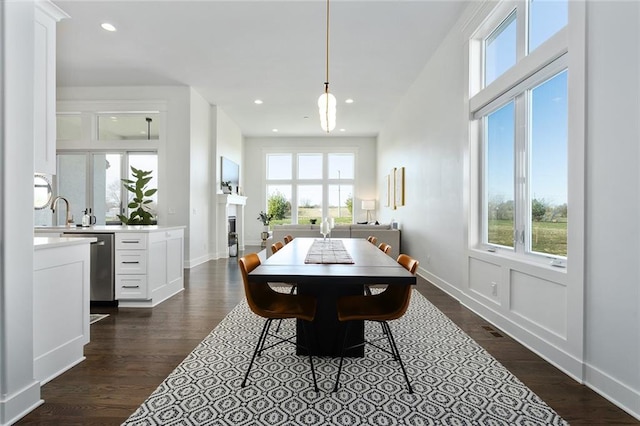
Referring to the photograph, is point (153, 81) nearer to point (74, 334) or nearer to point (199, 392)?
point (74, 334)

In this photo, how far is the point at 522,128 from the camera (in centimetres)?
302

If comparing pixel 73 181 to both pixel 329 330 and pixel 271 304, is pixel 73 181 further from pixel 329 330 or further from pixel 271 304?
pixel 329 330

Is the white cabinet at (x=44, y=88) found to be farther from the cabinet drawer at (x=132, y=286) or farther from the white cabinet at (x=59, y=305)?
the cabinet drawer at (x=132, y=286)

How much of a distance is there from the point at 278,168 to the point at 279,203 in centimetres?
109

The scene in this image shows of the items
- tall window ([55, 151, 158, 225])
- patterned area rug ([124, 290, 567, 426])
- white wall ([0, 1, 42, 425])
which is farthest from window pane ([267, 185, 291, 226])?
white wall ([0, 1, 42, 425])

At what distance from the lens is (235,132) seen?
365 inches

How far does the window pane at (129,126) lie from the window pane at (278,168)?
4.60 meters

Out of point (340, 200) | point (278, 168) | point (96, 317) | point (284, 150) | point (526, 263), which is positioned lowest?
point (96, 317)

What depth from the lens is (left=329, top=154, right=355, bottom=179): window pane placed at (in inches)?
426

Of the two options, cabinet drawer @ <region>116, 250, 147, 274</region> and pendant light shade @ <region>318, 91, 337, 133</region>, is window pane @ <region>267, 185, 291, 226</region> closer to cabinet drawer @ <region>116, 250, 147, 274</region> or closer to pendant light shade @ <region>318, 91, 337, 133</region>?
cabinet drawer @ <region>116, 250, 147, 274</region>

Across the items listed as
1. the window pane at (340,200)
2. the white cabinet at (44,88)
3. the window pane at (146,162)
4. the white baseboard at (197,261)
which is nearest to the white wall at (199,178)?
the white baseboard at (197,261)

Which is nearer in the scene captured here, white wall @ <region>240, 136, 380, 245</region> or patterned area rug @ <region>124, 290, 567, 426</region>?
patterned area rug @ <region>124, 290, 567, 426</region>

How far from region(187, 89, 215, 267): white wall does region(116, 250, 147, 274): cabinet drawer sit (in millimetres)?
2681

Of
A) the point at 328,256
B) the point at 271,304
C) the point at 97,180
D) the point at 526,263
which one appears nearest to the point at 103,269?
the point at 271,304
